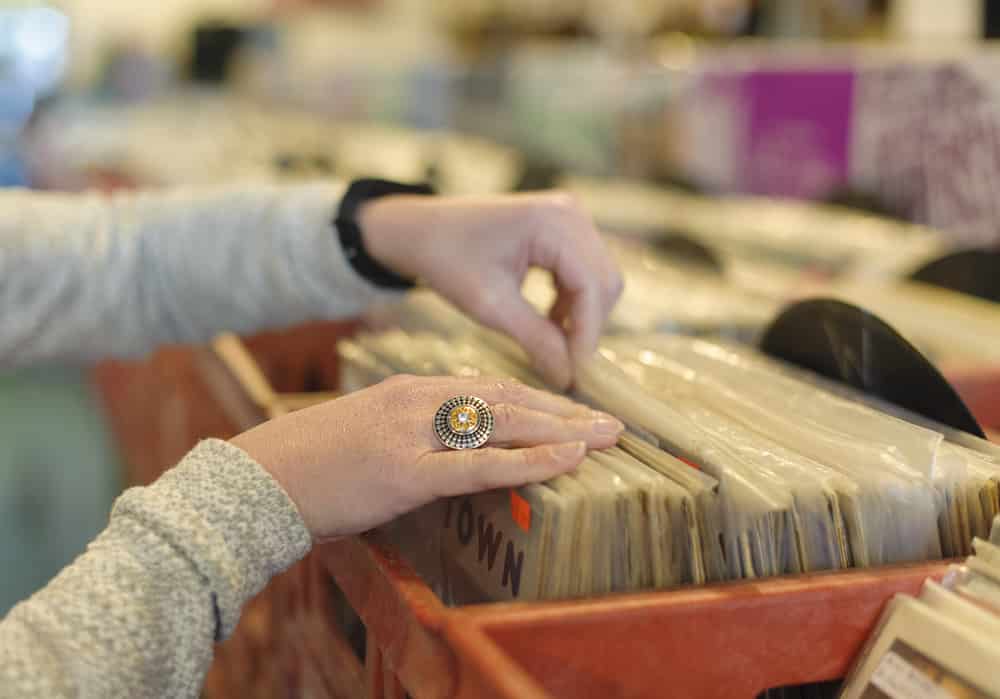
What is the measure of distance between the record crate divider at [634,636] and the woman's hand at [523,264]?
33cm

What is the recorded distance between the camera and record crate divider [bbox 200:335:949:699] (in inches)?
26.2

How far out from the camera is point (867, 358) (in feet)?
3.36

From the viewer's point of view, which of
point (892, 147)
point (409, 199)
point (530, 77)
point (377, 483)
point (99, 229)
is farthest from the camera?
point (530, 77)

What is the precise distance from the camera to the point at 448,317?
1285mm

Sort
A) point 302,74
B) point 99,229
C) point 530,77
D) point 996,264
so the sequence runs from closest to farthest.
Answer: point 99,229, point 996,264, point 530,77, point 302,74

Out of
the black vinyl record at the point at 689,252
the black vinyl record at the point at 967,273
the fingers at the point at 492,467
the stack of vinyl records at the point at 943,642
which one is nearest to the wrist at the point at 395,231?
the fingers at the point at 492,467

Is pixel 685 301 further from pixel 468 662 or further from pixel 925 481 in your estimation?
pixel 468 662

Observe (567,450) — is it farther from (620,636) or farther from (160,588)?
(160,588)

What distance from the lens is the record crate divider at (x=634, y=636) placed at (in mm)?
667

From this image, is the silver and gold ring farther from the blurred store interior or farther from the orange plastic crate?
the blurred store interior

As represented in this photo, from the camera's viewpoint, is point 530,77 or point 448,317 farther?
point 530,77

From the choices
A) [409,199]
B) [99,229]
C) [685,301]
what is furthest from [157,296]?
[685,301]

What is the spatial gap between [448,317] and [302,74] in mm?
5276

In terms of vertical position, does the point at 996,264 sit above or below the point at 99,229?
below
